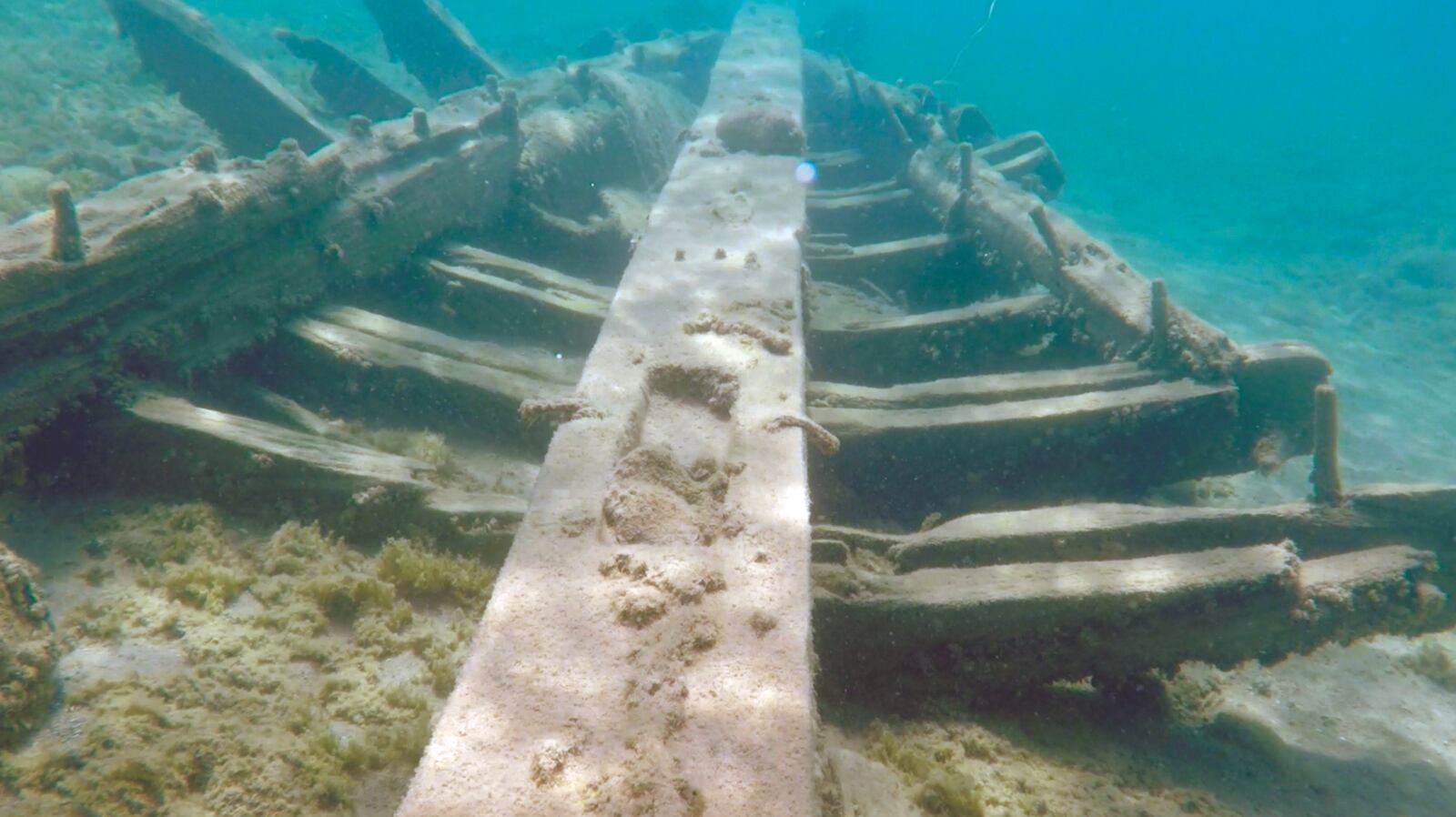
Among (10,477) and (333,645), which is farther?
(10,477)

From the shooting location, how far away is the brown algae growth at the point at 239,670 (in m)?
2.19

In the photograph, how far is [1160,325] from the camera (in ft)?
15.0

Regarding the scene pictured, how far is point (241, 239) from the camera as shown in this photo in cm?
441

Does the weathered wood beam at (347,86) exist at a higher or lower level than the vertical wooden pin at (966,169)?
higher

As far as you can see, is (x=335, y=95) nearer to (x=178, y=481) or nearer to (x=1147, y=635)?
(x=178, y=481)

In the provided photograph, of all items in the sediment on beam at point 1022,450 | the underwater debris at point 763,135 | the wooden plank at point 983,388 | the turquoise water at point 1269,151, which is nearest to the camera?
the sediment on beam at point 1022,450

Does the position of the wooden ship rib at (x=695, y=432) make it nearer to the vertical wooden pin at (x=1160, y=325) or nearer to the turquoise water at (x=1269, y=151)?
the vertical wooden pin at (x=1160, y=325)

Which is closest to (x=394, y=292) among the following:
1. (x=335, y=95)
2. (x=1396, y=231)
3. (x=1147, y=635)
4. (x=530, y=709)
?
(x=530, y=709)

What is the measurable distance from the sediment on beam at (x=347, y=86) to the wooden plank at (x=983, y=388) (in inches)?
359

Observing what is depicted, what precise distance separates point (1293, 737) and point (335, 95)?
13.3 m

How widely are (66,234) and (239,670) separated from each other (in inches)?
97.5

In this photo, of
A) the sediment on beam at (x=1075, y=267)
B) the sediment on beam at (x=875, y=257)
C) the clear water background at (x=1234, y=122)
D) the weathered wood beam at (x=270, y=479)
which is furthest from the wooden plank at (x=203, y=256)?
the clear water background at (x=1234, y=122)

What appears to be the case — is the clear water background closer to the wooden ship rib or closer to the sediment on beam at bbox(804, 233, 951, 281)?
the sediment on beam at bbox(804, 233, 951, 281)

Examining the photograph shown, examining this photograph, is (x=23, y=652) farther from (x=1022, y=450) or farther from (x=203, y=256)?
(x=1022, y=450)
